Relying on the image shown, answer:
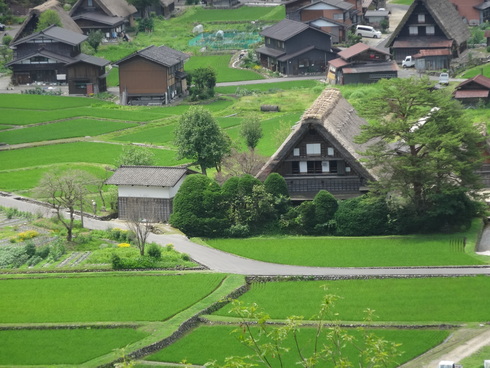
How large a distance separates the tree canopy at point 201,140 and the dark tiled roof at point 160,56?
2829 centimetres

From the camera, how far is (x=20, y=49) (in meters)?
111

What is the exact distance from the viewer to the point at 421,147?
60.7 meters

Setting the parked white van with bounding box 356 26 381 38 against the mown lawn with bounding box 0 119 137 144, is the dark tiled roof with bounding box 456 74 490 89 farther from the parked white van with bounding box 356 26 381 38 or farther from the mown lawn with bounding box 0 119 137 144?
the parked white van with bounding box 356 26 381 38

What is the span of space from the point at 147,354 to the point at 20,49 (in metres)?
70.2

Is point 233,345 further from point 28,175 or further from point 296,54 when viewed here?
point 296,54

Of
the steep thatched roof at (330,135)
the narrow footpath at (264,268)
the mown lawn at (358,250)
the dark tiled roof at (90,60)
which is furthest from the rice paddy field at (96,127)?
the mown lawn at (358,250)

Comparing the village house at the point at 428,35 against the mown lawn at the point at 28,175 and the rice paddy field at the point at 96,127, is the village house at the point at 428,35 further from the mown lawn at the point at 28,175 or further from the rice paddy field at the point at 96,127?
the mown lawn at the point at 28,175

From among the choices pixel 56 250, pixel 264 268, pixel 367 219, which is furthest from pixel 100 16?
pixel 264 268

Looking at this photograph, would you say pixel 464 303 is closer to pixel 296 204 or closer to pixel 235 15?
pixel 296 204

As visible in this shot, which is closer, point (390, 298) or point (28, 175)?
point (390, 298)

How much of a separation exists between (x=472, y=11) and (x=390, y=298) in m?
75.5

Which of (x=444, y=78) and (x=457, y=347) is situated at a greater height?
(x=444, y=78)

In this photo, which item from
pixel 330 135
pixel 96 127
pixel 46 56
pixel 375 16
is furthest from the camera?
pixel 375 16

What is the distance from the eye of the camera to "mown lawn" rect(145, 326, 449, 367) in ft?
143
